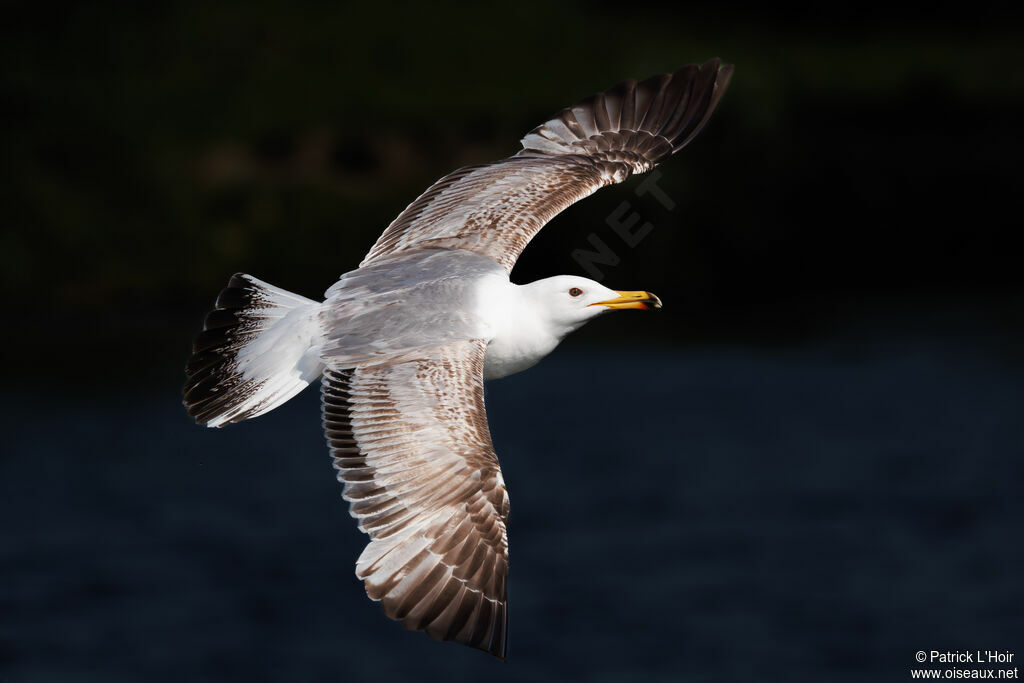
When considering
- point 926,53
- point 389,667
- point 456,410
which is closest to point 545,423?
point 389,667

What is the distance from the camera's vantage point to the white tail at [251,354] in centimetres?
1002

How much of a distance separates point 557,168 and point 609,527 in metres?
11.1

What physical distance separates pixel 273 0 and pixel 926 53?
16388mm

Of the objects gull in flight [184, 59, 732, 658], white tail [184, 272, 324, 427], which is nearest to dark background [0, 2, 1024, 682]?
gull in flight [184, 59, 732, 658]

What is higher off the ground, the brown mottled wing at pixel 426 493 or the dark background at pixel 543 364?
the dark background at pixel 543 364

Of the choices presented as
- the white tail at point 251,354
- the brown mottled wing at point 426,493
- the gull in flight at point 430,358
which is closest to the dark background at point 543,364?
the gull in flight at point 430,358

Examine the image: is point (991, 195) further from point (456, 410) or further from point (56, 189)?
point (456, 410)

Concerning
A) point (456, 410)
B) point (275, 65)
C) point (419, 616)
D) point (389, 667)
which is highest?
point (275, 65)

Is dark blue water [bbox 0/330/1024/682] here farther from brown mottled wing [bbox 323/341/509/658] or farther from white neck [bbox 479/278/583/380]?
brown mottled wing [bbox 323/341/509/658]

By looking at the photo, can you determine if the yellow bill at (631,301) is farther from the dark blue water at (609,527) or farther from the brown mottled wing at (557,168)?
the dark blue water at (609,527)

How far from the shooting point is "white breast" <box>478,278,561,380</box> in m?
10.2

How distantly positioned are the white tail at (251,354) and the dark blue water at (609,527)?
912 cm

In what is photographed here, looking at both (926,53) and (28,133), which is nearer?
(28,133)

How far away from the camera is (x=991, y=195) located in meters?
32.8
